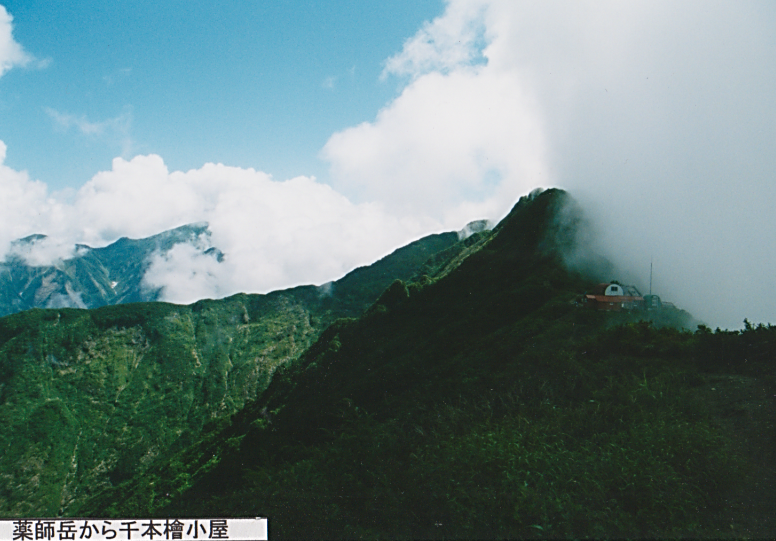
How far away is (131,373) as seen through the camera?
158m

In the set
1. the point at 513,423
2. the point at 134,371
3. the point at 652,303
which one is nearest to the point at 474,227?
the point at 652,303

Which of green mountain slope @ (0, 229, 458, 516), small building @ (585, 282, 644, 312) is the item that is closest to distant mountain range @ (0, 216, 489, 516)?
green mountain slope @ (0, 229, 458, 516)

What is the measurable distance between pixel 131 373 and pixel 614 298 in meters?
170

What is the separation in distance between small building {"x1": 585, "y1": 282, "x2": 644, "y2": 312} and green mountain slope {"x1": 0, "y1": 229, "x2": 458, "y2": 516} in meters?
114

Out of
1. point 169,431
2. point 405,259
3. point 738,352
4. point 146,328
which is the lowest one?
point 169,431

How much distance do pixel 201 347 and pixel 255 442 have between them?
135718 mm

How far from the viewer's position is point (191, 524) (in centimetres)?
1229

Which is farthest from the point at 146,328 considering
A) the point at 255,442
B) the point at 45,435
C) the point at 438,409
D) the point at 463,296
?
the point at 438,409

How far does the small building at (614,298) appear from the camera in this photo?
1441 inches

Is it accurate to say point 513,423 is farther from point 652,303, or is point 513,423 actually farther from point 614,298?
point 652,303

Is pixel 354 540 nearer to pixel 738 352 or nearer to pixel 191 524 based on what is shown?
pixel 191 524

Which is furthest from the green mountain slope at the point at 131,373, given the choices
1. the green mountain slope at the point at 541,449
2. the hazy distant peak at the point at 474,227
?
the green mountain slope at the point at 541,449

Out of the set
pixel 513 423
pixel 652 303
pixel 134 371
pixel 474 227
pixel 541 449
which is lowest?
pixel 541 449

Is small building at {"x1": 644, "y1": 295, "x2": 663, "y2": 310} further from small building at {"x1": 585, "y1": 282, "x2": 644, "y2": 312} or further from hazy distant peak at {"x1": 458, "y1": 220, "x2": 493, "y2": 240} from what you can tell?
hazy distant peak at {"x1": 458, "y1": 220, "x2": 493, "y2": 240}
